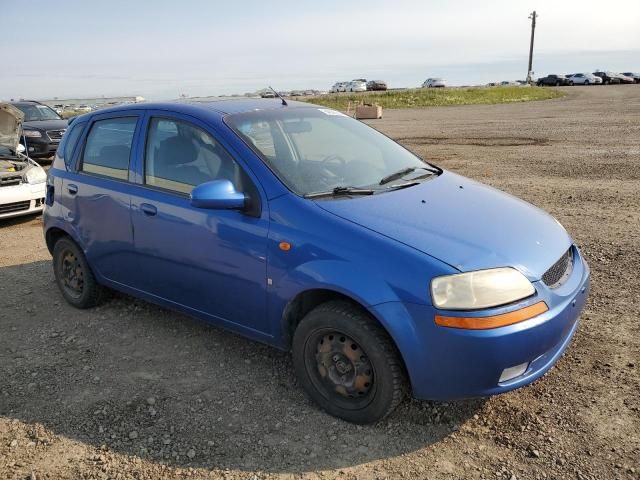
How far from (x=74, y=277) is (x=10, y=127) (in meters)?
5.75

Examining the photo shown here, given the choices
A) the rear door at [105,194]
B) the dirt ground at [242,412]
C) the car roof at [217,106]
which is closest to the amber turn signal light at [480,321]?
the dirt ground at [242,412]

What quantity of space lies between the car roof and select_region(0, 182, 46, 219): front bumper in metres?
4.47

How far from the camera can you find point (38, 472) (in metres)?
2.89

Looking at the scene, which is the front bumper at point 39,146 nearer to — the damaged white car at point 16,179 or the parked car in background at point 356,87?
the damaged white car at point 16,179

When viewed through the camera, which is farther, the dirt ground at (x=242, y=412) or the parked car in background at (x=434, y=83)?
the parked car in background at (x=434, y=83)

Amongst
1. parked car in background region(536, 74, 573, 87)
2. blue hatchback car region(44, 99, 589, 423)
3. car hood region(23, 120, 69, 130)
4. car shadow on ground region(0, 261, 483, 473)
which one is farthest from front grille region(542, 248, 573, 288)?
parked car in background region(536, 74, 573, 87)

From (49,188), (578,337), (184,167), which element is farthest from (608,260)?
(49,188)

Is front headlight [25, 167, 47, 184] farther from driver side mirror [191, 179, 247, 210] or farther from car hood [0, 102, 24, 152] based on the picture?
driver side mirror [191, 179, 247, 210]

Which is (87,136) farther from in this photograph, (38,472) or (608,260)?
(608,260)

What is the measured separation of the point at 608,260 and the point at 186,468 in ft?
14.8

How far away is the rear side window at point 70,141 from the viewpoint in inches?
191

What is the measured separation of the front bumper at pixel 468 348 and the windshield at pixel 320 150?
3.51ft

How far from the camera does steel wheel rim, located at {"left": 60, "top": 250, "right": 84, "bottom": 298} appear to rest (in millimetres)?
4907

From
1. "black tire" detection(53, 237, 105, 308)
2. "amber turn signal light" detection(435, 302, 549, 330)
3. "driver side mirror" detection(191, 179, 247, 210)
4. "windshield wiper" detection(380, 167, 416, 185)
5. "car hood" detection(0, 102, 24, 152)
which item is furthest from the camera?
"car hood" detection(0, 102, 24, 152)
